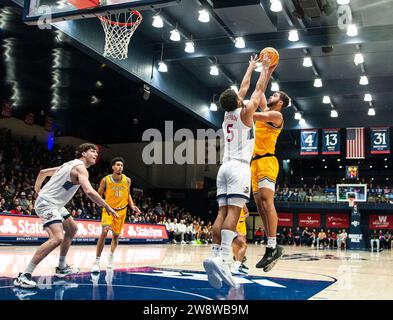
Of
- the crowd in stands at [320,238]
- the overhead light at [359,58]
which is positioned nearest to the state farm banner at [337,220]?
the crowd in stands at [320,238]

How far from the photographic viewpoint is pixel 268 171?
5547mm

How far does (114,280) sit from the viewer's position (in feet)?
19.9

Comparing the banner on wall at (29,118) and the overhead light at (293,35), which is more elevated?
the overhead light at (293,35)

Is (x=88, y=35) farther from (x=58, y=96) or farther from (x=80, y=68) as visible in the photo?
(x=58, y=96)

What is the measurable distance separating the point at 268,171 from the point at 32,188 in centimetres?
1509

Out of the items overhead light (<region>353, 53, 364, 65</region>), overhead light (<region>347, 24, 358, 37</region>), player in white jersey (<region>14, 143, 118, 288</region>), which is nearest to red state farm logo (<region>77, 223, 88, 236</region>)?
player in white jersey (<region>14, 143, 118, 288</region>)

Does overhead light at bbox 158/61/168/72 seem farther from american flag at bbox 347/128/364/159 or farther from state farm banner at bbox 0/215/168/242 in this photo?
american flag at bbox 347/128/364/159

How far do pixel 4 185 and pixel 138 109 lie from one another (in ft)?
21.4

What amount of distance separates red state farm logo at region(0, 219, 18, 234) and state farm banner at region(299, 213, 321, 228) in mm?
22745

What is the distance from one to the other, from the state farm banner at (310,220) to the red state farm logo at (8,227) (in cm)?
2275

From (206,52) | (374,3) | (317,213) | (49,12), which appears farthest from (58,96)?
(317,213)

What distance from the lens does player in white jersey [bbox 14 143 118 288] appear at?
540 centimetres

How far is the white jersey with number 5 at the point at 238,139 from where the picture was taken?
5.04 m

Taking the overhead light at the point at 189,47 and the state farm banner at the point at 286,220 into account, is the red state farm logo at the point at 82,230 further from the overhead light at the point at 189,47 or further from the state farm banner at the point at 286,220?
the state farm banner at the point at 286,220
